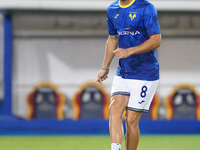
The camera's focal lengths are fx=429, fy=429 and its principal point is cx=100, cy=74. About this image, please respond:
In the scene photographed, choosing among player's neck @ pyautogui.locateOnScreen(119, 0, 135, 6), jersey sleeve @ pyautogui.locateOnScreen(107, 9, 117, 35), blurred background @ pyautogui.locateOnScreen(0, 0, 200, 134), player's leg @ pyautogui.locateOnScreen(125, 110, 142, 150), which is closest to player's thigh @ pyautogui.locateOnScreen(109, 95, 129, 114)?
player's leg @ pyautogui.locateOnScreen(125, 110, 142, 150)

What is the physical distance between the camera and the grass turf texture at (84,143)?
6.49 metres

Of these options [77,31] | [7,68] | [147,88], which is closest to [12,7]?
[7,68]

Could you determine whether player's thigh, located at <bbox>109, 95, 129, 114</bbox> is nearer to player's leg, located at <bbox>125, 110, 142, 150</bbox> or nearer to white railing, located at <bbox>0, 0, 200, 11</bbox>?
player's leg, located at <bbox>125, 110, 142, 150</bbox>

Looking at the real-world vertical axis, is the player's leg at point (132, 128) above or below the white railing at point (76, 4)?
below

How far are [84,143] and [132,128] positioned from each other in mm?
2926

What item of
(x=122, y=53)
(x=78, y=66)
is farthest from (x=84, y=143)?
(x=122, y=53)

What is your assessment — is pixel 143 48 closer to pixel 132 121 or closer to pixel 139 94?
pixel 139 94

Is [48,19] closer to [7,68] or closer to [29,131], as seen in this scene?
[7,68]

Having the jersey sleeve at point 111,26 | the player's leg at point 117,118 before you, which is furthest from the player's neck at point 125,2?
the player's leg at point 117,118

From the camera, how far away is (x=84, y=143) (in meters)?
7.09

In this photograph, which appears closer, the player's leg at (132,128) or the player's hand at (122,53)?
the player's hand at (122,53)

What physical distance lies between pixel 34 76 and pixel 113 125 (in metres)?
6.16

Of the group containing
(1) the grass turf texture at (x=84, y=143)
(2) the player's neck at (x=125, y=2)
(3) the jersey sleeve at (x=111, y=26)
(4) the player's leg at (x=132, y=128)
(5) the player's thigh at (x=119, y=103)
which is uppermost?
(2) the player's neck at (x=125, y=2)

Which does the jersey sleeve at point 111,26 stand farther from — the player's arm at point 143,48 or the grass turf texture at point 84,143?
the grass turf texture at point 84,143
